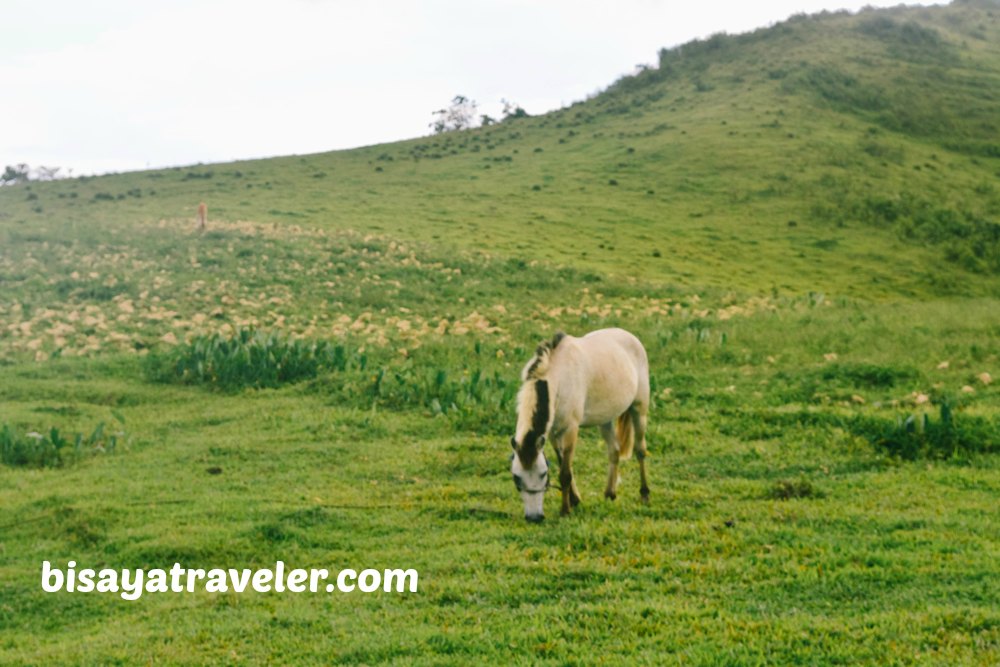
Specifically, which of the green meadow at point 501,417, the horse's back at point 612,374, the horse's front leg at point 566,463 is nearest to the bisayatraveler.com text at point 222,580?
the green meadow at point 501,417

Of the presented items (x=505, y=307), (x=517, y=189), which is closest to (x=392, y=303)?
(x=505, y=307)

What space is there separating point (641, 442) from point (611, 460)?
15.0 inches

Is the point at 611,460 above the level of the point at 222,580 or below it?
above

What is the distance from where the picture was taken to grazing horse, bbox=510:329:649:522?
26.8ft

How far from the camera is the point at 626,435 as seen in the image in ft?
32.3

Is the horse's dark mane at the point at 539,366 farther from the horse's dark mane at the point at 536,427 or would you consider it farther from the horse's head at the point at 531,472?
the horse's head at the point at 531,472

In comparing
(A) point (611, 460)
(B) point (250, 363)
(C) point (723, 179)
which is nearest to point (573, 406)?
(A) point (611, 460)

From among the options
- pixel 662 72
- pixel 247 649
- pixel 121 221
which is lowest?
pixel 247 649

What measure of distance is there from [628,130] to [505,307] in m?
28.9

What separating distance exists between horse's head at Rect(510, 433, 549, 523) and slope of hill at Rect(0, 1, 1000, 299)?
20128 millimetres

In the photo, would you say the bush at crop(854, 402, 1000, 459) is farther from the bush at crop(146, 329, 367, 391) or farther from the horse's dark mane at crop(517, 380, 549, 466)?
the bush at crop(146, 329, 367, 391)

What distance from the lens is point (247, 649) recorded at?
→ 6.16 m

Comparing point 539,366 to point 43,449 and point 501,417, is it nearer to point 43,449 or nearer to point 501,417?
point 501,417

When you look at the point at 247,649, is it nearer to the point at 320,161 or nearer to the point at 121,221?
the point at 121,221
